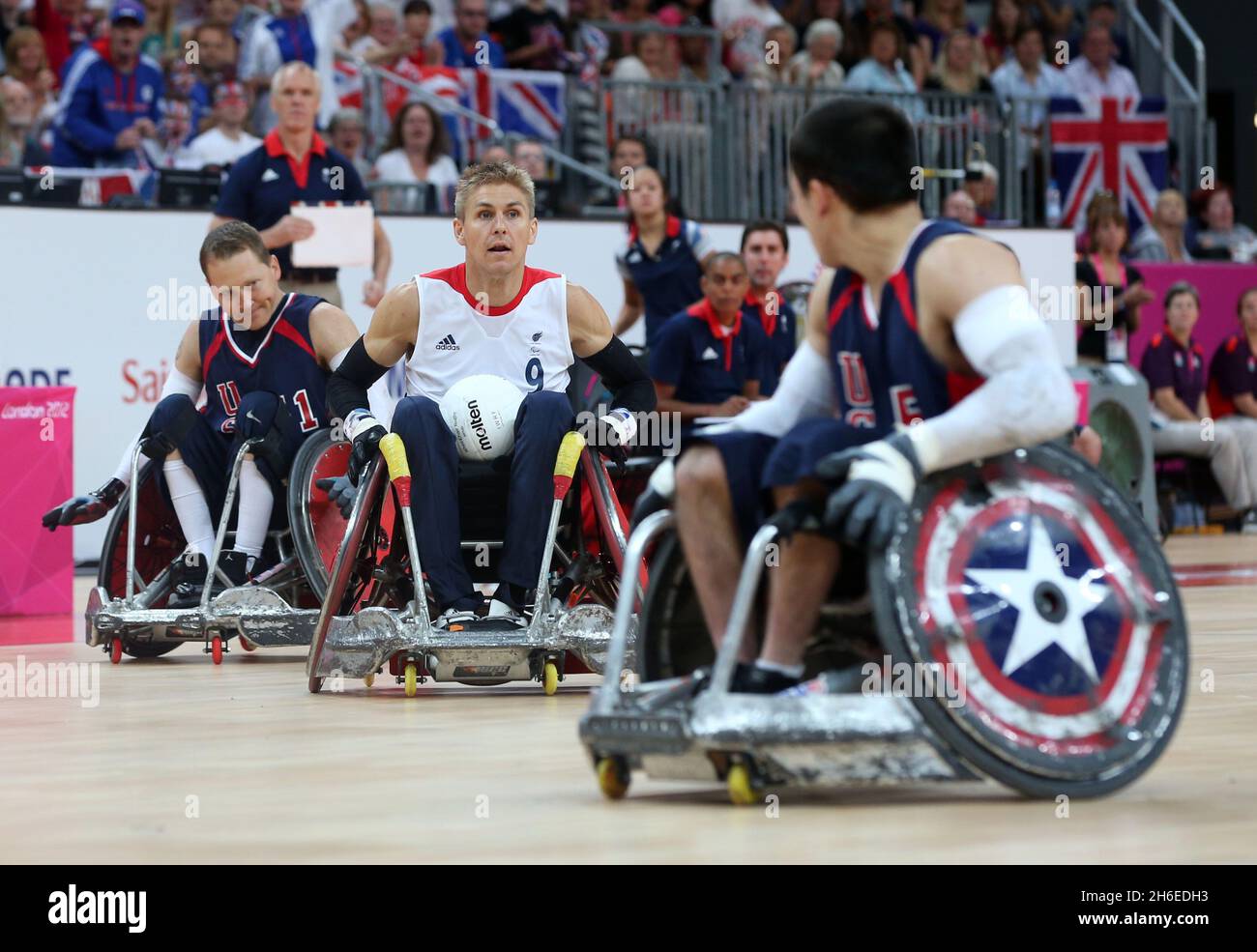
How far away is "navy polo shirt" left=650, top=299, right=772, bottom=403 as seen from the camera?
37.3ft

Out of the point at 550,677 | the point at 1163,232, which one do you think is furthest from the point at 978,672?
the point at 1163,232

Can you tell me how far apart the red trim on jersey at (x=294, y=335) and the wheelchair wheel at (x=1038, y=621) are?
4564 mm

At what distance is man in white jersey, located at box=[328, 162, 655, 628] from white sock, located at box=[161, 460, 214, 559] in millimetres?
1291

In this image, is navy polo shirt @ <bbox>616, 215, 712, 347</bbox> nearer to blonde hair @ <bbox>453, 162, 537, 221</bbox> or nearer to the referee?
the referee

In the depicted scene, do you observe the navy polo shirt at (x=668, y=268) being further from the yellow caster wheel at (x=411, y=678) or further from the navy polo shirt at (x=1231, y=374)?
the yellow caster wheel at (x=411, y=678)

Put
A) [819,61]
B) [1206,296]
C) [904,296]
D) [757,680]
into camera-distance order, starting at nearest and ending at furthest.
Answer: [757,680], [904,296], [819,61], [1206,296]

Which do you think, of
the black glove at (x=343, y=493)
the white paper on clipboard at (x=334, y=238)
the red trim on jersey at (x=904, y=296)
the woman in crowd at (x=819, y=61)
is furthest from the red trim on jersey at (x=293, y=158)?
the red trim on jersey at (x=904, y=296)

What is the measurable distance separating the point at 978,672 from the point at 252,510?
4710 millimetres

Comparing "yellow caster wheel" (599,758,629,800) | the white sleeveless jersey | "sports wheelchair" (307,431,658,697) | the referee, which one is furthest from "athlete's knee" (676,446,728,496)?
the referee

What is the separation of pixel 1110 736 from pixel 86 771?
2.18 meters

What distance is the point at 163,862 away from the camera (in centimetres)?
331

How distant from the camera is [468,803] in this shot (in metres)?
3.99

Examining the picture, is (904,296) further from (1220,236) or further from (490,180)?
(1220,236)

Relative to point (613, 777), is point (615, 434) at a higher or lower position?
higher
